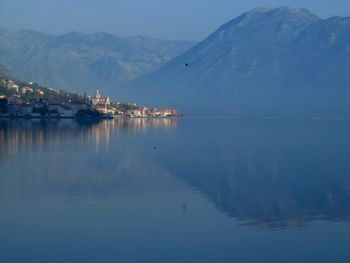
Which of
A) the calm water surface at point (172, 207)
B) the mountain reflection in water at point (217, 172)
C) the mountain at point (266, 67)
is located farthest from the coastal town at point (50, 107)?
the mountain at point (266, 67)

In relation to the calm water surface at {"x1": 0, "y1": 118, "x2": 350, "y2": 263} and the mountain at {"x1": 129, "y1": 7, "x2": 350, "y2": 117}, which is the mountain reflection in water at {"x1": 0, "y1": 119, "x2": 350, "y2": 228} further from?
the mountain at {"x1": 129, "y1": 7, "x2": 350, "y2": 117}

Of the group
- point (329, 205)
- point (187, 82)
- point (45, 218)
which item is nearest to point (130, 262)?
point (45, 218)

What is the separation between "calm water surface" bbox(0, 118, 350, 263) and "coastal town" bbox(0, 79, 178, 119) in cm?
3711

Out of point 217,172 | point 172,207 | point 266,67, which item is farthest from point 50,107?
point 266,67

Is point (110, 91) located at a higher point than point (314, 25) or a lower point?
lower

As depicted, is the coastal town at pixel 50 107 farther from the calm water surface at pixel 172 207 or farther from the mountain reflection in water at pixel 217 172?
the calm water surface at pixel 172 207

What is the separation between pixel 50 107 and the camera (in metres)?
64.6

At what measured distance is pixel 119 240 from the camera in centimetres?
1109

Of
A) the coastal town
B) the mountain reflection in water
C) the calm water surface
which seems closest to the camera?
the calm water surface

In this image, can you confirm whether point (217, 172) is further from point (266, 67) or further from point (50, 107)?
point (266, 67)

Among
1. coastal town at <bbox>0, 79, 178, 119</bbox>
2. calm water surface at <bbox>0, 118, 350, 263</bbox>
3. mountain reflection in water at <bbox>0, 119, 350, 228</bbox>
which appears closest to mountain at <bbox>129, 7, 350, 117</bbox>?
coastal town at <bbox>0, 79, 178, 119</bbox>

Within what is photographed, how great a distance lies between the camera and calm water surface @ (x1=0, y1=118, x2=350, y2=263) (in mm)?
10672

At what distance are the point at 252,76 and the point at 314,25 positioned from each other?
2175cm

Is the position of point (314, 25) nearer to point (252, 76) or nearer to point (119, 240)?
point (252, 76)
